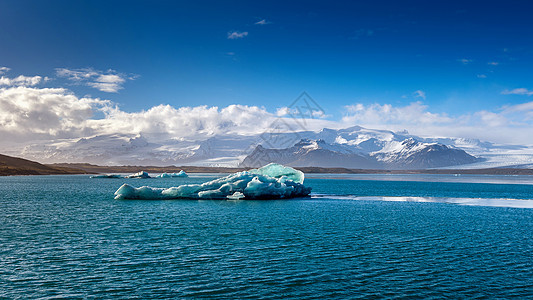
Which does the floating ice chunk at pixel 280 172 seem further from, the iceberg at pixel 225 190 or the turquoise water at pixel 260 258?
the turquoise water at pixel 260 258

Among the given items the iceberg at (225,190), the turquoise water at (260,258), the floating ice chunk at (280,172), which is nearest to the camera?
the turquoise water at (260,258)

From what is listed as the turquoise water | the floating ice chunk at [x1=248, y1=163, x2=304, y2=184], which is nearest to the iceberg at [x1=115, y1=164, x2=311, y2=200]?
the floating ice chunk at [x1=248, y1=163, x2=304, y2=184]

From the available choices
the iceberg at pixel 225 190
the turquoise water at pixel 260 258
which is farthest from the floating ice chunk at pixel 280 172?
the turquoise water at pixel 260 258

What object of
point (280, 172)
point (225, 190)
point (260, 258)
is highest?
point (280, 172)

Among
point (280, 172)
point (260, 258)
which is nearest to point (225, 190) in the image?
point (280, 172)

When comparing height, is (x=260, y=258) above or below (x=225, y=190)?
below

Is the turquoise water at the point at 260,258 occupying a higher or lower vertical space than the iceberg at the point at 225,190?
lower

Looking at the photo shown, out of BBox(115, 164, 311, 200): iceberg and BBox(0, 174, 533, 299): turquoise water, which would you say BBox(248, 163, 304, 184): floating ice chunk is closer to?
BBox(115, 164, 311, 200): iceberg

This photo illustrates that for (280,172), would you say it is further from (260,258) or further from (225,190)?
(260,258)

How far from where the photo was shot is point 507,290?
489 inches

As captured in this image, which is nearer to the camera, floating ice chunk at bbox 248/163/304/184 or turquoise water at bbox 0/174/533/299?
turquoise water at bbox 0/174/533/299

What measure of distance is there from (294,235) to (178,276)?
974cm

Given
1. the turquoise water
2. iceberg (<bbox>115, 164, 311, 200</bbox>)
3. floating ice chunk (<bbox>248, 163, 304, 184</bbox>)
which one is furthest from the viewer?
floating ice chunk (<bbox>248, 163, 304, 184</bbox>)

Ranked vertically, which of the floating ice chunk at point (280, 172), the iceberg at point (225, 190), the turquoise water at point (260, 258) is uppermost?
the floating ice chunk at point (280, 172)
